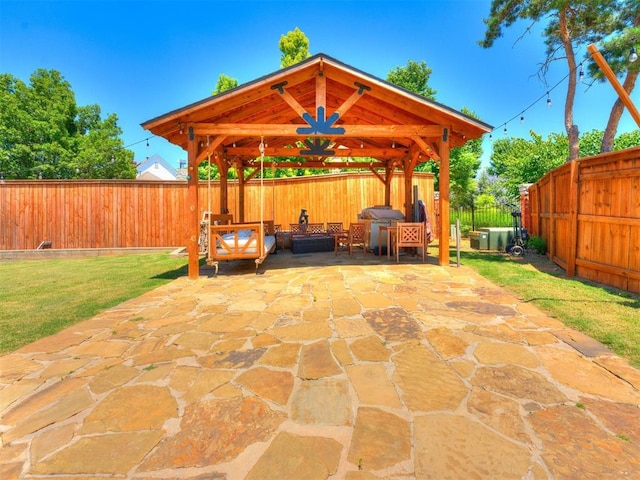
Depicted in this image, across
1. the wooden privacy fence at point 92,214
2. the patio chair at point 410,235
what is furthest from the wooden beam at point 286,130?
the wooden privacy fence at point 92,214

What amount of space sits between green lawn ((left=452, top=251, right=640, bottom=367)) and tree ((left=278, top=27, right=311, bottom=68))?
69.2 ft

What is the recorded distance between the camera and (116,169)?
21.5m

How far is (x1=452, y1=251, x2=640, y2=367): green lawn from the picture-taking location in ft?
10.2

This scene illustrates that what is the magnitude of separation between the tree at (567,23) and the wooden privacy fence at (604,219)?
5.43 meters

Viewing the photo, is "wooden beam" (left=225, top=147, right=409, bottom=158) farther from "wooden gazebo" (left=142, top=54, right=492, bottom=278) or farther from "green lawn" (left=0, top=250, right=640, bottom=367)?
"green lawn" (left=0, top=250, right=640, bottom=367)

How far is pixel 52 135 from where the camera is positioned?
64.2 ft

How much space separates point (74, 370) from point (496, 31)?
47.0 feet

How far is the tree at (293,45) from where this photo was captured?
22359 millimetres

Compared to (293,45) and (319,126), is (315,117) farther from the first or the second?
(293,45)

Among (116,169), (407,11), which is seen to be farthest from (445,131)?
(116,169)

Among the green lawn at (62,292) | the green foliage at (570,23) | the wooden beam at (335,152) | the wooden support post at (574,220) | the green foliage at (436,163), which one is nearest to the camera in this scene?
the green lawn at (62,292)

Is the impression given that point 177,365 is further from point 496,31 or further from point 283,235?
point 496,31

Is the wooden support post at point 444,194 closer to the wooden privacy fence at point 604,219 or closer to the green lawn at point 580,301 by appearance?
the green lawn at point 580,301

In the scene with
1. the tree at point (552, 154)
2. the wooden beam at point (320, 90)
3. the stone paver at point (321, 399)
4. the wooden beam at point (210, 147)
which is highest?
the tree at point (552, 154)
